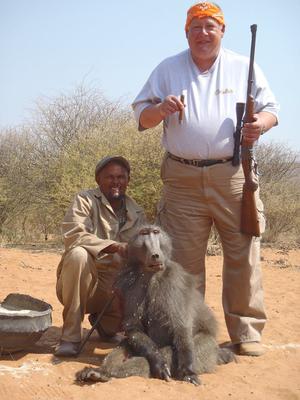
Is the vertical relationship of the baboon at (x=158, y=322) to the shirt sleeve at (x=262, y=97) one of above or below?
below

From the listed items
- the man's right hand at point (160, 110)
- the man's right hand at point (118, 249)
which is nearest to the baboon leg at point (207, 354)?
the man's right hand at point (118, 249)

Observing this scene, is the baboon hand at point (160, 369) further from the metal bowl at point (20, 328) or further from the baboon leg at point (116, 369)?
the metal bowl at point (20, 328)

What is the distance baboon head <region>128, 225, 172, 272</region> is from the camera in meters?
4.00

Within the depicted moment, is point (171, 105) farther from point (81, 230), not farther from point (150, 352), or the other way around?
point (150, 352)

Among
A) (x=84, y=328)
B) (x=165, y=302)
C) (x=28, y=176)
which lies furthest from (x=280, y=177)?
(x=165, y=302)

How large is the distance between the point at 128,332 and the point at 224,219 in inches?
50.9

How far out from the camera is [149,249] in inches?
158

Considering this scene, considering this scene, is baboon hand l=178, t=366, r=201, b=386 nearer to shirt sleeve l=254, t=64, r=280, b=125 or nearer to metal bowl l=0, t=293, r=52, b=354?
metal bowl l=0, t=293, r=52, b=354

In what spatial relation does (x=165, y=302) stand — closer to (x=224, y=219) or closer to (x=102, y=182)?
(x=224, y=219)

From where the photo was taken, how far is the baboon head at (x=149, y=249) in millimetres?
4004

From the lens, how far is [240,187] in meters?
4.66

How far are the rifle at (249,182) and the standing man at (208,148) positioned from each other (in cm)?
7

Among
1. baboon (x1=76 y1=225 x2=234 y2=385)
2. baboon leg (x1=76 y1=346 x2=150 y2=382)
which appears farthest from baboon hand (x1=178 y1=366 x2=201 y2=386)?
baboon leg (x1=76 y1=346 x2=150 y2=382)

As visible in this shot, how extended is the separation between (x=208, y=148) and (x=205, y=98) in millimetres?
412
